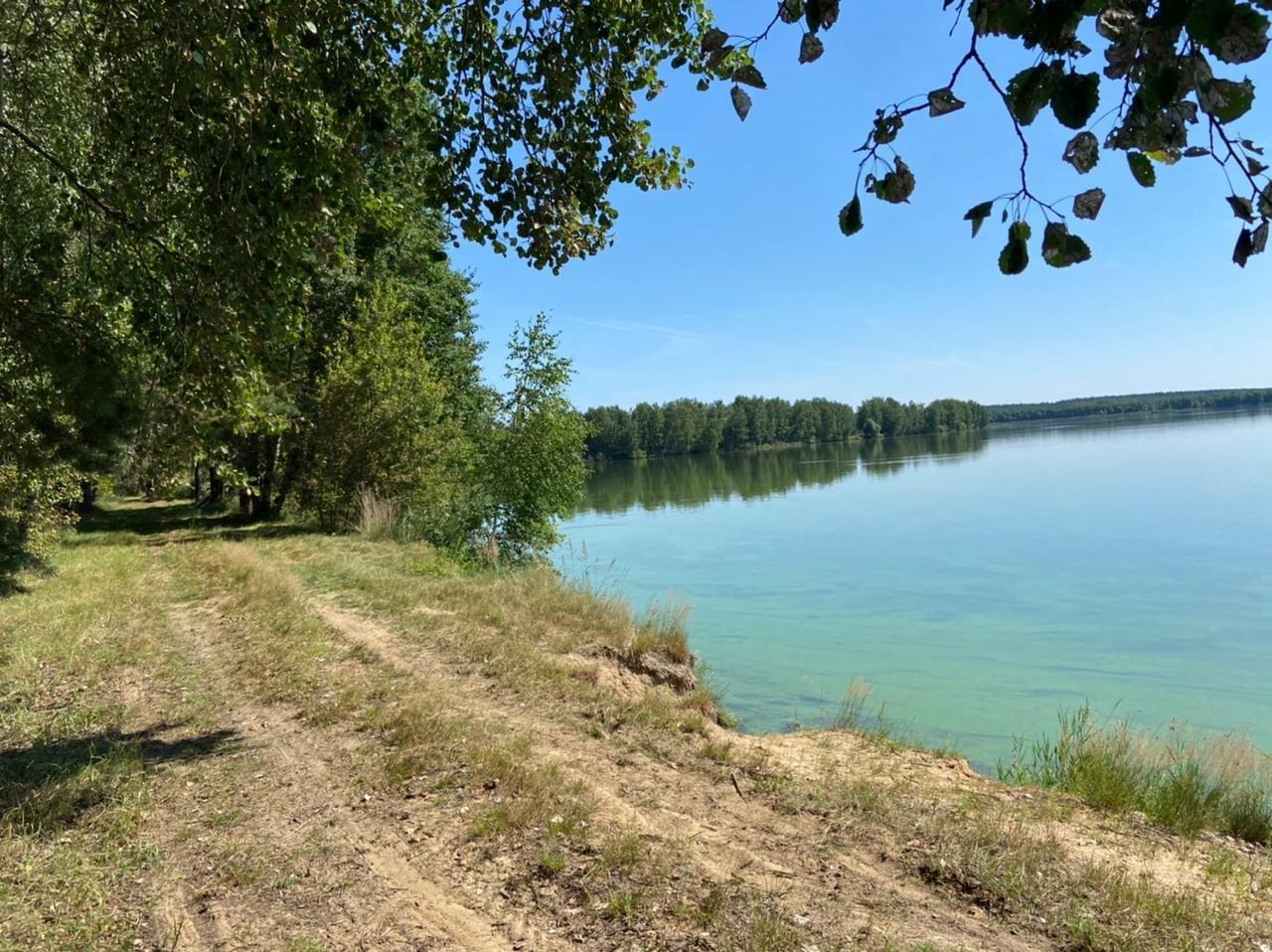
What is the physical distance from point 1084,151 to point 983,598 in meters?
16.0

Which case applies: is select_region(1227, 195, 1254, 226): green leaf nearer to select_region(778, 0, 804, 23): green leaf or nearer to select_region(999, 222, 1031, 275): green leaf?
select_region(999, 222, 1031, 275): green leaf

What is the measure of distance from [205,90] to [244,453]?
1746 centimetres

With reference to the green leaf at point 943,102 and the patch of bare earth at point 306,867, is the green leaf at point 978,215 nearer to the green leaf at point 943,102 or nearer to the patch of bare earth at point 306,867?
the green leaf at point 943,102

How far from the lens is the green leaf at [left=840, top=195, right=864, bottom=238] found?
1.71 m

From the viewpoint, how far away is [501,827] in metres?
3.61

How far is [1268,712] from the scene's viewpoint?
935 centimetres

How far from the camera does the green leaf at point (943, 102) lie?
158cm

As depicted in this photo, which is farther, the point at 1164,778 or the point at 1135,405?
the point at 1135,405

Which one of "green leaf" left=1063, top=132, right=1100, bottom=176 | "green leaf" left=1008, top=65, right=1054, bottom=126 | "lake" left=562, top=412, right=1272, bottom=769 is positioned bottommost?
"lake" left=562, top=412, right=1272, bottom=769

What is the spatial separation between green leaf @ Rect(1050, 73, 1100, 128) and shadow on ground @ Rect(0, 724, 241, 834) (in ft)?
15.8

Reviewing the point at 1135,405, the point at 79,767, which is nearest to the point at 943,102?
the point at 79,767

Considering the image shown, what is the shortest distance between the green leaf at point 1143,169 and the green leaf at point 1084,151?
6 cm

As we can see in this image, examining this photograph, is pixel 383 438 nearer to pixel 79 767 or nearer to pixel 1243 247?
pixel 79 767

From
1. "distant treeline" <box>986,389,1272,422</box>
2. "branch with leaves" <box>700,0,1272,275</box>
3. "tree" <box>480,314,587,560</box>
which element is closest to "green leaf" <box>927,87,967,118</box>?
"branch with leaves" <box>700,0,1272,275</box>
